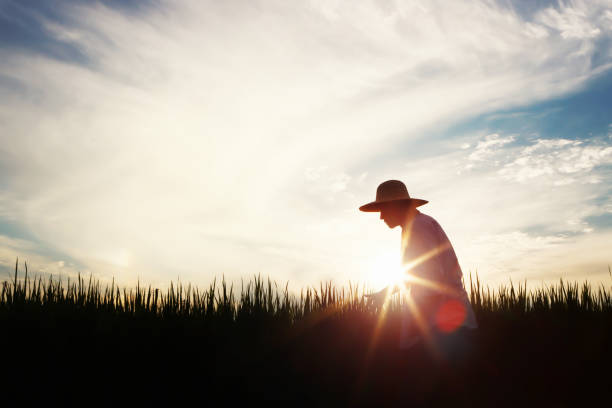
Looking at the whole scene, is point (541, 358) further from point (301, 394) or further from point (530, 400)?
point (301, 394)

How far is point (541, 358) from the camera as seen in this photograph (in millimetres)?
9023

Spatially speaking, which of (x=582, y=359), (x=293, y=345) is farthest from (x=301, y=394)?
(x=582, y=359)

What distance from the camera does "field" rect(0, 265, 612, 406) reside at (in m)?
7.30

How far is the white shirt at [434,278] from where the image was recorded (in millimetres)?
5602

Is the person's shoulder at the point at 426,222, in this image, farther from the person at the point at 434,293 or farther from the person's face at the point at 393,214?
the person's face at the point at 393,214

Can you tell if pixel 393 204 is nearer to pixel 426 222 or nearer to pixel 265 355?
pixel 426 222

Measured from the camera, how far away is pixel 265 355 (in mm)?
8430

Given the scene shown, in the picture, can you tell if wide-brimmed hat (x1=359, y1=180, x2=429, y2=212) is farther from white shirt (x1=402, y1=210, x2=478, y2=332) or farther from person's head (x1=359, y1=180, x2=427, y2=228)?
white shirt (x1=402, y1=210, x2=478, y2=332)

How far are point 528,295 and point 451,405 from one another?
17.2 feet

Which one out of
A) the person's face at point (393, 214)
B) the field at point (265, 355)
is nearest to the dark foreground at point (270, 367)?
the field at point (265, 355)

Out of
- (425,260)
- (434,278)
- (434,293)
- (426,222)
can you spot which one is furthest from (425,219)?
(434,293)

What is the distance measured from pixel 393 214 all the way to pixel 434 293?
1.17m

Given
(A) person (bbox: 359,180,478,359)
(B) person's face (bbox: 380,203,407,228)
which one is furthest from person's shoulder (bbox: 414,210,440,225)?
(B) person's face (bbox: 380,203,407,228)

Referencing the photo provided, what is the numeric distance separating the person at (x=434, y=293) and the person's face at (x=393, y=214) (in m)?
0.27
